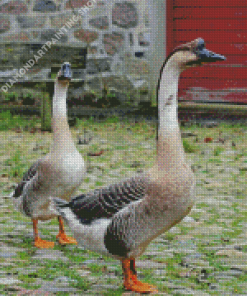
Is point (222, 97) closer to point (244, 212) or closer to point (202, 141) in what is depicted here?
point (202, 141)

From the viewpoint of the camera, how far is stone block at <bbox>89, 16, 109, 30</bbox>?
1144 centimetres

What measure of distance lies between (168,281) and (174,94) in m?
1.22

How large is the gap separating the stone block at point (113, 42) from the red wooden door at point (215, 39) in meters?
1.03

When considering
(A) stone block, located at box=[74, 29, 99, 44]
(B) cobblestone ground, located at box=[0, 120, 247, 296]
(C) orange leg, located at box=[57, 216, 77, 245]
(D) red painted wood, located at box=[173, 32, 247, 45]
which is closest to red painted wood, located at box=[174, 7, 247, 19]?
(D) red painted wood, located at box=[173, 32, 247, 45]

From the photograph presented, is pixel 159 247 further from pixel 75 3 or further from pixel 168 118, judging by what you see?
pixel 75 3

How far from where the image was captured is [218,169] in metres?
7.51

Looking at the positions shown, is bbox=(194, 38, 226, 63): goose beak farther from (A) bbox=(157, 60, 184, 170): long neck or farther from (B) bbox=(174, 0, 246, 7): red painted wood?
(B) bbox=(174, 0, 246, 7): red painted wood

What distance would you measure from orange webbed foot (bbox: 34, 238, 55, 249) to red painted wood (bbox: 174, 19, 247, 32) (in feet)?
26.3

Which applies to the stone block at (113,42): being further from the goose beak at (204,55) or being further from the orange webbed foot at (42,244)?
the goose beak at (204,55)

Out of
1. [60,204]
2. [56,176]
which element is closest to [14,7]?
[56,176]

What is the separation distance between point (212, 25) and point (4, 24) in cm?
408

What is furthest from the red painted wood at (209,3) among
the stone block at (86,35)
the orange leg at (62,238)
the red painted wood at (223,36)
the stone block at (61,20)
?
the orange leg at (62,238)

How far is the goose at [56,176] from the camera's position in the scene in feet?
14.3

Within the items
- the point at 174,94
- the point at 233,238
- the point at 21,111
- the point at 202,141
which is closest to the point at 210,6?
the point at 202,141
